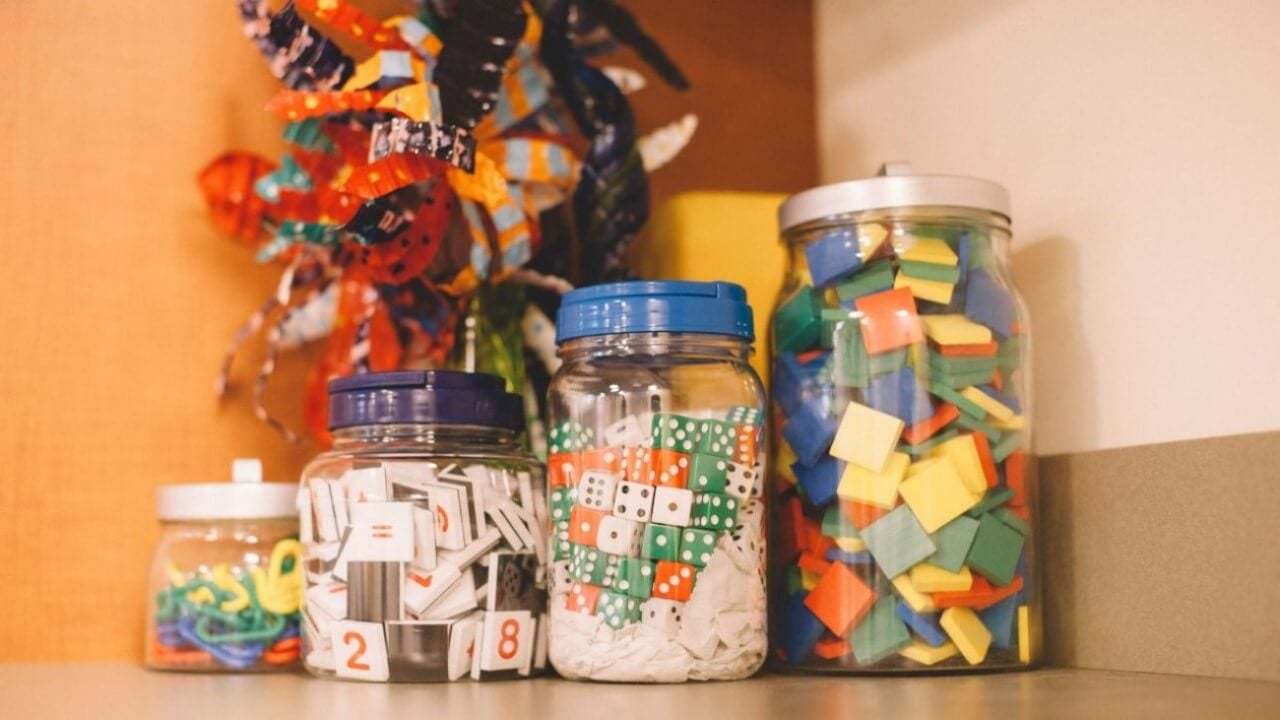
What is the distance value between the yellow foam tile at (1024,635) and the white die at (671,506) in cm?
26

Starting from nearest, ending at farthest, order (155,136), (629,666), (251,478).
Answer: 1. (629,666)
2. (251,478)
3. (155,136)

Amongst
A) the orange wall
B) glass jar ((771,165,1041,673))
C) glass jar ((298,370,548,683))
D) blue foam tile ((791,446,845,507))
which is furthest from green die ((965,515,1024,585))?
the orange wall

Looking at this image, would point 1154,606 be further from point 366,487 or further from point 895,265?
point 366,487

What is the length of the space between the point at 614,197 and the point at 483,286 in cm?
14

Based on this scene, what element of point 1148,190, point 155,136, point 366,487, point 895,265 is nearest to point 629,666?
point 366,487

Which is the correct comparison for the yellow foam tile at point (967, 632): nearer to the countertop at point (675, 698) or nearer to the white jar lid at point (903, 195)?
the countertop at point (675, 698)

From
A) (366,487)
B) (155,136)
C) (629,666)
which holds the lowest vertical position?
(629,666)

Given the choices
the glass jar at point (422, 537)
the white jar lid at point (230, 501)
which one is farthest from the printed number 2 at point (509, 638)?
the white jar lid at point (230, 501)

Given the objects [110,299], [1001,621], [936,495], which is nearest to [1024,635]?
[1001,621]

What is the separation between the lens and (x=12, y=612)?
1019 mm

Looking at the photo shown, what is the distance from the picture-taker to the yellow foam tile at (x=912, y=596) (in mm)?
867

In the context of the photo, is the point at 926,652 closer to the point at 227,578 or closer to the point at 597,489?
the point at 597,489

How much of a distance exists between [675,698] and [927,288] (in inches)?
13.4

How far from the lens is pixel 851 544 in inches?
34.9
